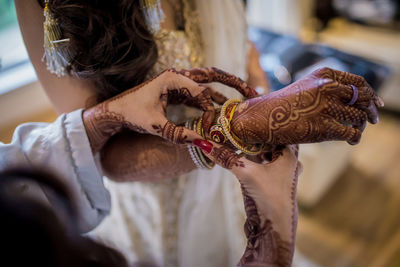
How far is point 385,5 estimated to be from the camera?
203cm

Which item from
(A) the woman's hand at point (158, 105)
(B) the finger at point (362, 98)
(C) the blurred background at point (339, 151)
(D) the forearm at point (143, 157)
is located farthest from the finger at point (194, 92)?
(C) the blurred background at point (339, 151)

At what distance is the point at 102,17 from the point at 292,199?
17.9 inches

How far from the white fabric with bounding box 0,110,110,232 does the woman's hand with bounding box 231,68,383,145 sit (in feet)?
0.98

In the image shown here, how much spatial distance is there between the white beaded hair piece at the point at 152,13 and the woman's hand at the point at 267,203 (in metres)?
0.27

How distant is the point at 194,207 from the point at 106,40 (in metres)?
0.49

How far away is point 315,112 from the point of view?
0.42m

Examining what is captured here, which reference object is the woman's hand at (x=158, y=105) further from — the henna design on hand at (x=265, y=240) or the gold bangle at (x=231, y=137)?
the henna design on hand at (x=265, y=240)

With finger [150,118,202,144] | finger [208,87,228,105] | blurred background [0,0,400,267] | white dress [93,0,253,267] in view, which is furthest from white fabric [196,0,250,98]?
blurred background [0,0,400,267]

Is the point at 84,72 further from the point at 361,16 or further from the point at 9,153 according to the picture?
the point at 361,16

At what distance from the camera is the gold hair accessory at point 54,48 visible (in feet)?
1.59

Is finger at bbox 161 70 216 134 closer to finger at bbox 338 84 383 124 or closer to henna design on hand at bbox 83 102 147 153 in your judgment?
henna design on hand at bbox 83 102 147 153

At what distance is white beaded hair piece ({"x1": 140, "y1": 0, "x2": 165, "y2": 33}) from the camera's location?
55cm

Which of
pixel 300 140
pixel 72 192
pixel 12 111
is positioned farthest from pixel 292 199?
pixel 12 111

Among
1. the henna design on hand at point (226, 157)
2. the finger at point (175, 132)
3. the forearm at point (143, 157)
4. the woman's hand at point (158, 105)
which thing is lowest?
the forearm at point (143, 157)
